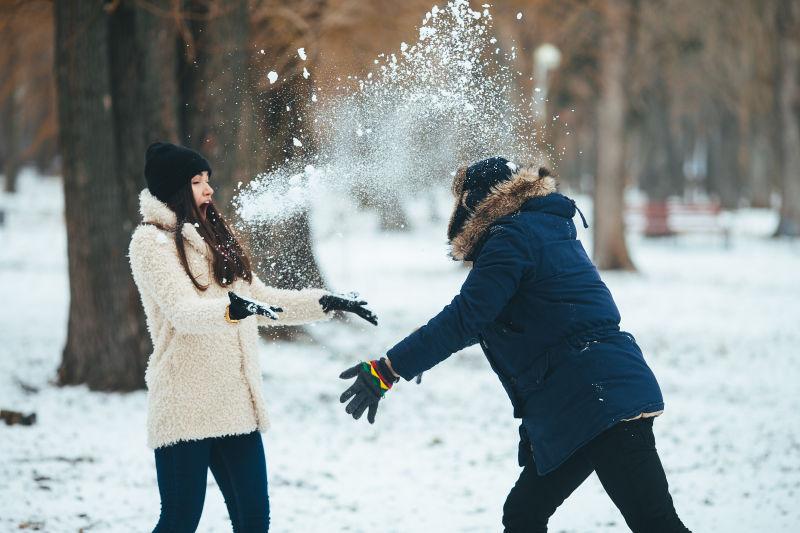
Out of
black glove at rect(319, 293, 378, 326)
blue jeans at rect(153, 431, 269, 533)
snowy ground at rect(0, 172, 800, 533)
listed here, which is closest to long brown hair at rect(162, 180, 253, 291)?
black glove at rect(319, 293, 378, 326)

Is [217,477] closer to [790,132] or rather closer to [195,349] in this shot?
[195,349]

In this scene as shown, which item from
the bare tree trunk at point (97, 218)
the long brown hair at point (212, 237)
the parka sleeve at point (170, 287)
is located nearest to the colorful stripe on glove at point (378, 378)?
the parka sleeve at point (170, 287)

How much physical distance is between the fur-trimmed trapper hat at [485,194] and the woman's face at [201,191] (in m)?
0.90

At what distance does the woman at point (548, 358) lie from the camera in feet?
9.94

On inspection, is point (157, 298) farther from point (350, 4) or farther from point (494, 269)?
point (350, 4)

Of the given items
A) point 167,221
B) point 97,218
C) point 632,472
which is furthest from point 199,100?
point 632,472

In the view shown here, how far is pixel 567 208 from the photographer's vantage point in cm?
334

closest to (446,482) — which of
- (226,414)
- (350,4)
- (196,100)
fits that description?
(226,414)

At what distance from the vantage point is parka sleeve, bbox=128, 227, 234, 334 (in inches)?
124

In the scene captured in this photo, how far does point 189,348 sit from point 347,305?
61cm

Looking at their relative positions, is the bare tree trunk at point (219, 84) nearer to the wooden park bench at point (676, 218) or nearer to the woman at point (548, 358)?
the woman at point (548, 358)

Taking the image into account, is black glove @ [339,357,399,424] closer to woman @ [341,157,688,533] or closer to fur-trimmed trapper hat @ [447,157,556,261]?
woman @ [341,157,688,533]

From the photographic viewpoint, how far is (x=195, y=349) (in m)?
3.30

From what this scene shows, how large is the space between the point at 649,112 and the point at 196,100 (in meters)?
29.1
